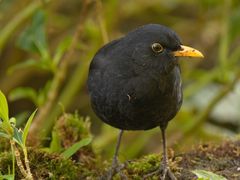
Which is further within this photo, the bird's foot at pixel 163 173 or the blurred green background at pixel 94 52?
the blurred green background at pixel 94 52

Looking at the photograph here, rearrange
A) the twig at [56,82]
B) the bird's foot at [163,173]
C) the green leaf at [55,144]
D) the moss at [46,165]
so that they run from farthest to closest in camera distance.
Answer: the twig at [56,82] < the green leaf at [55,144] < the bird's foot at [163,173] < the moss at [46,165]

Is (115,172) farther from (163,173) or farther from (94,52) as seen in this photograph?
(94,52)

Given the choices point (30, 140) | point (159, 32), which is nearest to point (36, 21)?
point (30, 140)

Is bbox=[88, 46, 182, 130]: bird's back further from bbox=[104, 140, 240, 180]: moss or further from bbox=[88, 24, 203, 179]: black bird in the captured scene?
bbox=[104, 140, 240, 180]: moss

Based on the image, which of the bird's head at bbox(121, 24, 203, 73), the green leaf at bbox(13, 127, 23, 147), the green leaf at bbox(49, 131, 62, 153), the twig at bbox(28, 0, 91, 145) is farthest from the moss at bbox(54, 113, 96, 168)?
the green leaf at bbox(13, 127, 23, 147)

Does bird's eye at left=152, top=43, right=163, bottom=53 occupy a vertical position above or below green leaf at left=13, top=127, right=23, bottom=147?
above

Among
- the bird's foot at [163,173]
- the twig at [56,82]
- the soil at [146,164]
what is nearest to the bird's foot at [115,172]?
the soil at [146,164]

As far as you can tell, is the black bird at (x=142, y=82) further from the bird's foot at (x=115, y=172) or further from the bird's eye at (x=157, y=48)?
the bird's foot at (x=115, y=172)
